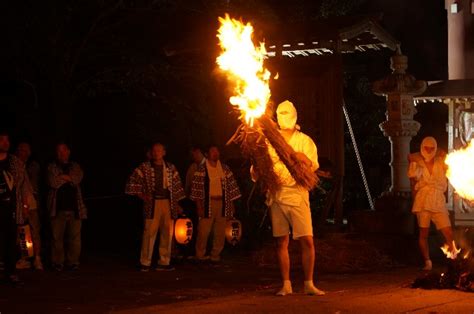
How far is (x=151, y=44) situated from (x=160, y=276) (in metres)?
6.13

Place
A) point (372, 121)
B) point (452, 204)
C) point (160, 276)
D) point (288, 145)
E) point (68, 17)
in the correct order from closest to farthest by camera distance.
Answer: point (288, 145) < point (160, 276) < point (68, 17) < point (452, 204) < point (372, 121)

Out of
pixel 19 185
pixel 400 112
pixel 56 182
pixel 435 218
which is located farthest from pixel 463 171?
pixel 19 185

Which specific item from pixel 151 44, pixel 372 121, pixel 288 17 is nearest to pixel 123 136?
pixel 151 44

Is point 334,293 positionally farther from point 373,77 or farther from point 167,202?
point 373,77

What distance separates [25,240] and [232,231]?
3580mm

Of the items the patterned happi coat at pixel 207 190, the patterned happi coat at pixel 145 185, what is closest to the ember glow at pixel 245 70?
the patterned happi coat at pixel 145 185

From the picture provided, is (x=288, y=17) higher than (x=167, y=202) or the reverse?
higher

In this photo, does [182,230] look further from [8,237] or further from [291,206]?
[291,206]

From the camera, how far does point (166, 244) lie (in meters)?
13.2

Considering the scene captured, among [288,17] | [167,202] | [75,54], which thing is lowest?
[167,202]

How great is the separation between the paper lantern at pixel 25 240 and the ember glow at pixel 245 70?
3.81m

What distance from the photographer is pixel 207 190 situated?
546 inches

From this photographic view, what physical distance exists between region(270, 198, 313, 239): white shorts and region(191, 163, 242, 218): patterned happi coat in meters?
3.97

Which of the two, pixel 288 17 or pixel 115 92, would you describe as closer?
pixel 115 92
